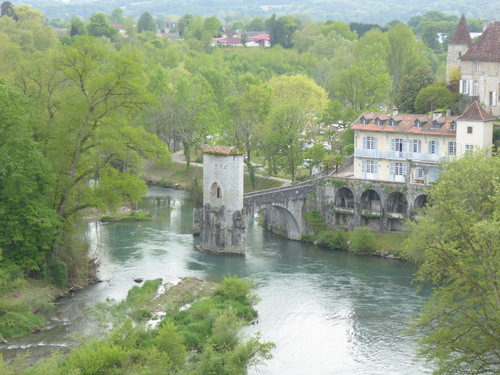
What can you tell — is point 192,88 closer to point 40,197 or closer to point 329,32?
point 40,197

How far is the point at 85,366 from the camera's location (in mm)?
45500

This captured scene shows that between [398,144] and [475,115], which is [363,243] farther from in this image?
[475,115]

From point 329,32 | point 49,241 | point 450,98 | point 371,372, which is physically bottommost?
point 371,372

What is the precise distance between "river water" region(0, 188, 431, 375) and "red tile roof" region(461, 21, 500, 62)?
22.7 meters

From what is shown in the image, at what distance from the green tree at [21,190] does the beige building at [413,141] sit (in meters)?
28.2

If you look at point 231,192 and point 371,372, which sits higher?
point 231,192

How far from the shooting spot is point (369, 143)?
8038 cm

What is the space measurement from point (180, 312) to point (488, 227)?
74.6 ft

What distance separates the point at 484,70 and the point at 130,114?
34419 mm

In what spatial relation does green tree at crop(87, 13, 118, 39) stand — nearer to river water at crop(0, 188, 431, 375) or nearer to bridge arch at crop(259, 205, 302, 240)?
river water at crop(0, 188, 431, 375)

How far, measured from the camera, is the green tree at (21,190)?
2375 inches

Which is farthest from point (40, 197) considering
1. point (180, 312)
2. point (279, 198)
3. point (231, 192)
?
point (279, 198)

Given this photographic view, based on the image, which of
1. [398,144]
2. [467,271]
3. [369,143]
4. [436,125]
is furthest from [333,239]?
[467,271]

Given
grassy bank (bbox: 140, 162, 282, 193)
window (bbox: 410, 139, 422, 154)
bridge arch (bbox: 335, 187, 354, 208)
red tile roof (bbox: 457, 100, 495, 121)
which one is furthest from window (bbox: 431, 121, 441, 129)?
grassy bank (bbox: 140, 162, 282, 193)
